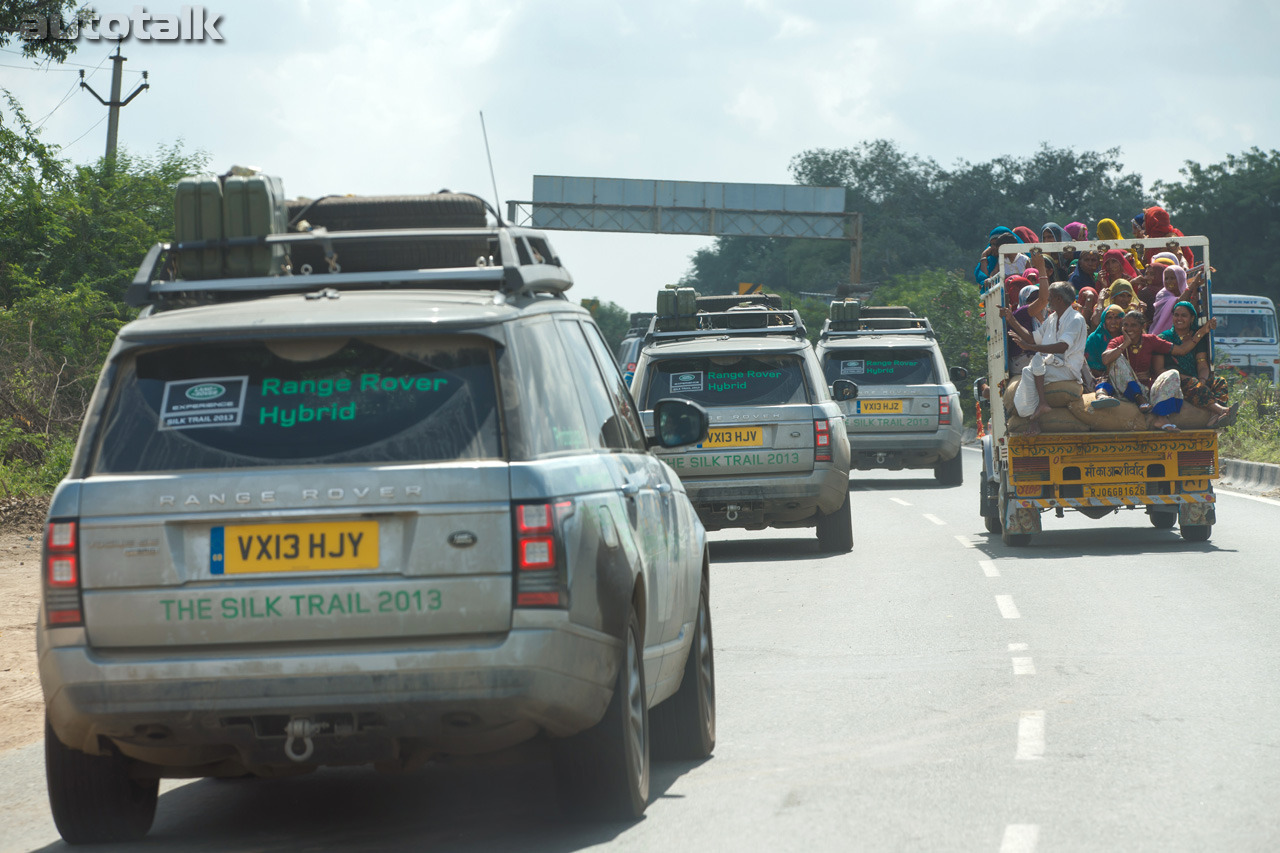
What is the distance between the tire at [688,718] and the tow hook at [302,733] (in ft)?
6.93

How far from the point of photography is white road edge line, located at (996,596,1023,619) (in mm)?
11562

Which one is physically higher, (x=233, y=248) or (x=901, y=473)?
(x=233, y=248)

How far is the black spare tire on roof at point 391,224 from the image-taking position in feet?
21.7

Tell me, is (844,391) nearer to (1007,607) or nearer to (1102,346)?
(1102,346)

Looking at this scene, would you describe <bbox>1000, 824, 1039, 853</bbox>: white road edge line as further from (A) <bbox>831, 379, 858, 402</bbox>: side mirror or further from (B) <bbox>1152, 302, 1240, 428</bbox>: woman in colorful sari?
(A) <bbox>831, 379, 858, 402</bbox>: side mirror

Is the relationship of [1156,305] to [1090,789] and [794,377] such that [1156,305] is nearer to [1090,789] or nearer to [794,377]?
[794,377]

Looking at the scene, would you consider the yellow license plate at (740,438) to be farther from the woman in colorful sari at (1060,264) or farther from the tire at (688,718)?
the tire at (688,718)

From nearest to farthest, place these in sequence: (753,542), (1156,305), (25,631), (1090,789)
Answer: (1090,789)
(25,631)
(1156,305)
(753,542)

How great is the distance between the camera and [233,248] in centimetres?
614

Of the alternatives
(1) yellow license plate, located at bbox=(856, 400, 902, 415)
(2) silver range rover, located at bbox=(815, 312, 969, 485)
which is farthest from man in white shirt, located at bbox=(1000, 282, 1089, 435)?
(1) yellow license plate, located at bbox=(856, 400, 902, 415)

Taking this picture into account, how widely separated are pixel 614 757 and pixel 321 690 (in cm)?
106

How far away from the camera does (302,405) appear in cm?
534

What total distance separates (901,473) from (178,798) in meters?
24.4

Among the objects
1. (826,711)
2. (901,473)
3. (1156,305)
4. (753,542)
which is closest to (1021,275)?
(1156,305)
